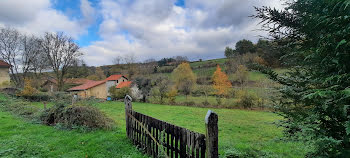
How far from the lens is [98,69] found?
53500mm

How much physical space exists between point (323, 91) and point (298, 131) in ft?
3.36

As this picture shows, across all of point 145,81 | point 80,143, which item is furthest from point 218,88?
point 80,143

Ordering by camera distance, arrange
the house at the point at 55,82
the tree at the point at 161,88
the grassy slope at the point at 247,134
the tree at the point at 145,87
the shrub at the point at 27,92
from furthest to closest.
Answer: the house at the point at 55,82 < the tree at the point at 145,87 < the tree at the point at 161,88 < the shrub at the point at 27,92 < the grassy slope at the point at 247,134

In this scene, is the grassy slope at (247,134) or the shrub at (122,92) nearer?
the grassy slope at (247,134)

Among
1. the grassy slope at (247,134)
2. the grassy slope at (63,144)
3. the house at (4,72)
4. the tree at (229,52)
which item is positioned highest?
the tree at (229,52)

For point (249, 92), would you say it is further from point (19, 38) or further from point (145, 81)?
point (19, 38)

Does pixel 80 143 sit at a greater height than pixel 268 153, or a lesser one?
greater

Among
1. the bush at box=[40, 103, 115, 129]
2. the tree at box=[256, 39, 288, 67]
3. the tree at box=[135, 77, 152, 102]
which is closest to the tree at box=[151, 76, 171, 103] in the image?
the tree at box=[135, 77, 152, 102]

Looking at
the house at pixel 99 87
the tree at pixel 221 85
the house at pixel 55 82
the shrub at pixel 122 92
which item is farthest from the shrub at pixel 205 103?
the house at pixel 55 82

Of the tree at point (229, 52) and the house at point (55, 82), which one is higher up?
the tree at point (229, 52)

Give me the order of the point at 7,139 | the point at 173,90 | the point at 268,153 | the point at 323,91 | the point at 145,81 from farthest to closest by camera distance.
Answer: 1. the point at 145,81
2. the point at 173,90
3. the point at 7,139
4. the point at 268,153
5. the point at 323,91

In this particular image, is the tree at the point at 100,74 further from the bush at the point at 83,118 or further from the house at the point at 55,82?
the bush at the point at 83,118

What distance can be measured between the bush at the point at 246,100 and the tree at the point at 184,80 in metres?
7.85

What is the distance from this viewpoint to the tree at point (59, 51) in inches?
1018
